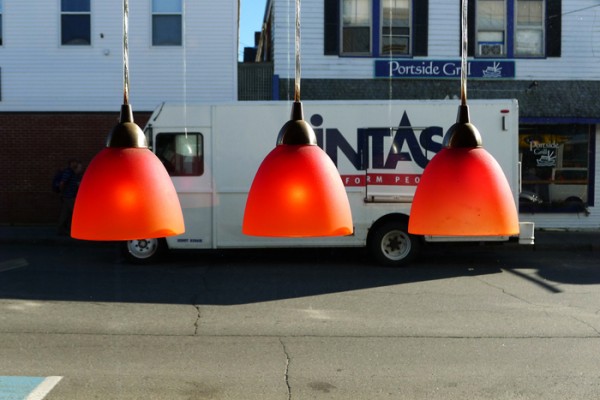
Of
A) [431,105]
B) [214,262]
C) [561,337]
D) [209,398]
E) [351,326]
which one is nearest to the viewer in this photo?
[209,398]

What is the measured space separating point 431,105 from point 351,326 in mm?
5685

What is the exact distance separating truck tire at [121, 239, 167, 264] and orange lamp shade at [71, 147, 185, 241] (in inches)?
439

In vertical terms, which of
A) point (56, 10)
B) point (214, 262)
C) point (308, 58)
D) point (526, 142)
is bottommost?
point (214, 262)

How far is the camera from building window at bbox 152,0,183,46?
18469 millimetres

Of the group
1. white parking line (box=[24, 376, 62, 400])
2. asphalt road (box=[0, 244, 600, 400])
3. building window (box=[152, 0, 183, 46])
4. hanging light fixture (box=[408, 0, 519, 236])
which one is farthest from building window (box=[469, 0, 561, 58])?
hanging light fixture (box=[408, 0, 519, 236])

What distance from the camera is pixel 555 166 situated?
59.8 ft

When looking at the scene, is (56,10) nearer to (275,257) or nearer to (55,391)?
(275,257)

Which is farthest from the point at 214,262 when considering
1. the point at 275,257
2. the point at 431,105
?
the point at 431,105

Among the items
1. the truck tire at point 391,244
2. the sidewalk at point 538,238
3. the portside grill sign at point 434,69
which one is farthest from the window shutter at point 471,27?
the truck tire at point 391,244

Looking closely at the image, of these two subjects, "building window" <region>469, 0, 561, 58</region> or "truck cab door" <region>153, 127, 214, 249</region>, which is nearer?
"truck cab door" <region>153, 127, 214, 249</region>

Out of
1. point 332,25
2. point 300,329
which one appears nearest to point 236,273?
point 300,329

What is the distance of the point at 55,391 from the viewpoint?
5.77m

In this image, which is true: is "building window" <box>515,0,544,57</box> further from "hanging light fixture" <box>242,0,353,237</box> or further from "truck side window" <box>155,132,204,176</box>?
"hanging light fixture" <box>242,0,353,237</box>

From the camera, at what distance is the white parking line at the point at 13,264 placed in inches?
493
